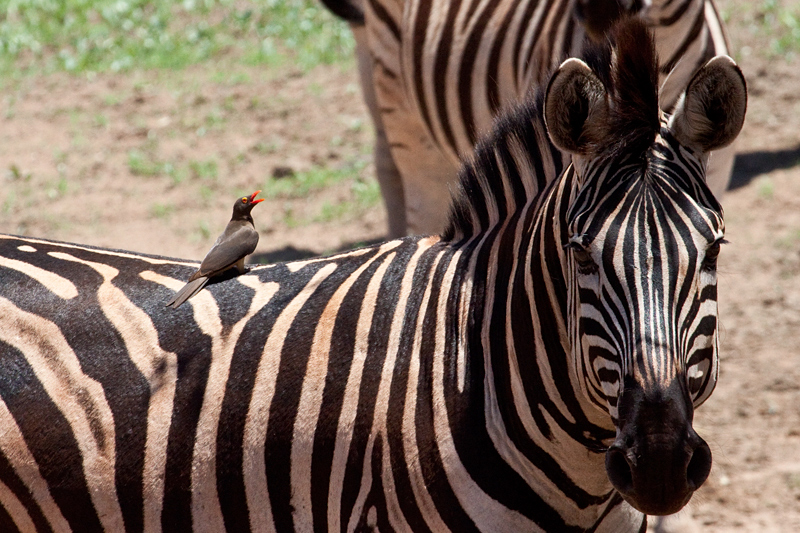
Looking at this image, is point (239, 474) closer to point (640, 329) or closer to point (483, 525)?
point (483, 525)

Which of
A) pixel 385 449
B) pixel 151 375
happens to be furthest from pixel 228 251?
pixel 385 449

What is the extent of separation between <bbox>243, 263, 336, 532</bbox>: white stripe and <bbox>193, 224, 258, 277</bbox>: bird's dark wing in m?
0.27

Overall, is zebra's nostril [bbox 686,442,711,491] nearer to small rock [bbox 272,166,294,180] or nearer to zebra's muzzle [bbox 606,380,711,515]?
zebra's muzzle [bbox 606,380,711,515]

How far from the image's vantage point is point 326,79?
911cm

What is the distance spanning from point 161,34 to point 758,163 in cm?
691

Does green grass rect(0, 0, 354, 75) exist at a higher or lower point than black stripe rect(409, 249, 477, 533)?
higher

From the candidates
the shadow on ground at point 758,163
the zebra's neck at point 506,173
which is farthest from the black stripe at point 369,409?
the shadow on ground at point 758,163

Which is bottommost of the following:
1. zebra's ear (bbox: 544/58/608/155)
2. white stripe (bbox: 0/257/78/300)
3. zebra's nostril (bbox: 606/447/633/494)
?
zebra's nostril (bbox: 606/447/633/494)

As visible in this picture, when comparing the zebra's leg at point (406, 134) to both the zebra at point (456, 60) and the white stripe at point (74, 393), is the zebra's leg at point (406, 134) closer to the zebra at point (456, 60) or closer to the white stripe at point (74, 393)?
the zebra at point (456, 60)

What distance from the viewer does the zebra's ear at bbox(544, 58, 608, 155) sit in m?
1.91

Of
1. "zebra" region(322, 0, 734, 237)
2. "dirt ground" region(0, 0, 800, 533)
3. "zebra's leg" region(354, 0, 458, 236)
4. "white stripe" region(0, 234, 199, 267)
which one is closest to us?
"white stripe" region(0, 234, 199, 267)

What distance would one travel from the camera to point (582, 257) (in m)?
1.86

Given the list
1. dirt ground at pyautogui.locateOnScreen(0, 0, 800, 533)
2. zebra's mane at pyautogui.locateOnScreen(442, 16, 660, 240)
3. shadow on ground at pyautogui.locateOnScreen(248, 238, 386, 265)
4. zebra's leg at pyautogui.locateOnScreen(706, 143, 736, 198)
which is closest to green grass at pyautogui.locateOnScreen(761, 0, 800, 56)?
dirt ground at pyautogui.locateOnScreen(0, 0, 800, 533)

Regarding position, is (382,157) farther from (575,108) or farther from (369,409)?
(575,108)
